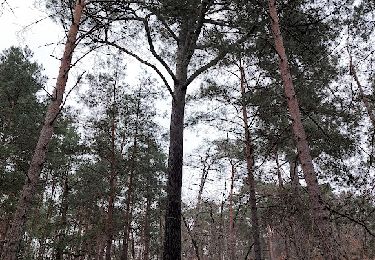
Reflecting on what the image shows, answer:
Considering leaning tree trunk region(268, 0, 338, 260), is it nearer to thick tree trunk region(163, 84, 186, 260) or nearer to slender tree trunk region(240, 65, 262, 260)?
thick tree trunk region(163, 84, 186, 260)

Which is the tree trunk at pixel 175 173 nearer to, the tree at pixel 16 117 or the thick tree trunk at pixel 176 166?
the thick tree trunk at pixel 176 166

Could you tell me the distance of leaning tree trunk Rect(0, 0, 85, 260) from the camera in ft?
13.8

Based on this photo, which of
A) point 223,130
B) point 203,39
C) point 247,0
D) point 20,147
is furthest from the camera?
point 20,147

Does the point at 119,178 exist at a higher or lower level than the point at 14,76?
lower

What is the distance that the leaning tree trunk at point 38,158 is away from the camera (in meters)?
4.21

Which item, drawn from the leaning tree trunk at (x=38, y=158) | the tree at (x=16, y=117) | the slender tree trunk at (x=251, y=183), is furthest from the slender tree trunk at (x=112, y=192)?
the leaning tree trunk at (x=38, y=158)

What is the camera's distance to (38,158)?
15.8 feet

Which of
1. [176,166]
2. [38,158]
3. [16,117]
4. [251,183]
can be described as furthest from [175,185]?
[16,117]

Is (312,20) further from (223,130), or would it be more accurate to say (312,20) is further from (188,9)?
(223,130)

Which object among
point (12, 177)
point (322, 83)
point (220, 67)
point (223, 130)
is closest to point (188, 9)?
point (322, 83)

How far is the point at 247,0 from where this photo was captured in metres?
6.25

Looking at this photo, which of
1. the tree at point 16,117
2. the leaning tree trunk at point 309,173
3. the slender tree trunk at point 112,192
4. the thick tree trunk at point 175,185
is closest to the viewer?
the leaning tree trunk at point 309,173

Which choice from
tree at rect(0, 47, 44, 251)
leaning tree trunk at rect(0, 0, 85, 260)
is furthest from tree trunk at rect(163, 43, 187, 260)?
tree at rect(0, 47, 44, 251)

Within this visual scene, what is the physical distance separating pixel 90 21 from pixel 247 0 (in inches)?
155
